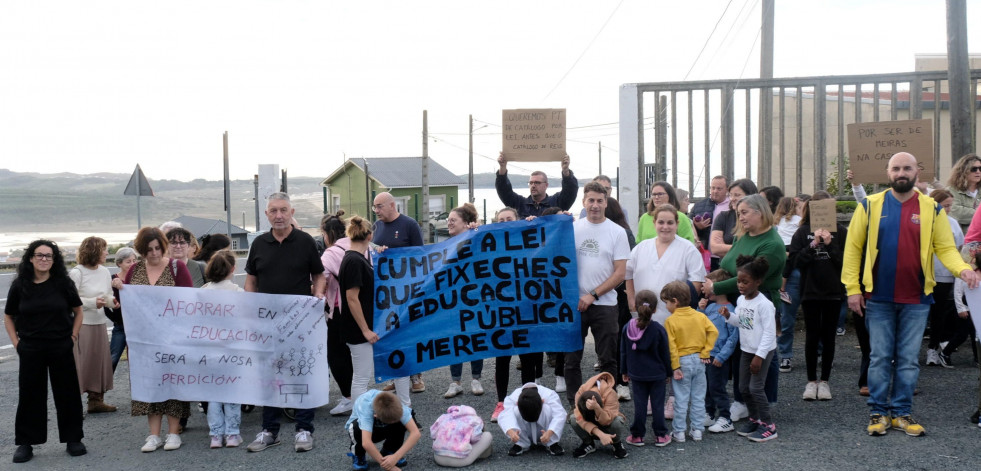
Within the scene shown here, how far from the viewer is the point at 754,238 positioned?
22.1 ft

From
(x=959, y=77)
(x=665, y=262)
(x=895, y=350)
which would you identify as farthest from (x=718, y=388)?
(x=959, y=77)

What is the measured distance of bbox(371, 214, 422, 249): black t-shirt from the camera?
8.05 meters

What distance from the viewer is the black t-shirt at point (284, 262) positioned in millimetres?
6648

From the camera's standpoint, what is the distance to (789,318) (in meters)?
8.59

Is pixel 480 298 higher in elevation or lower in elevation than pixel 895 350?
higher

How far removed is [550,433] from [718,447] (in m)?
1.25

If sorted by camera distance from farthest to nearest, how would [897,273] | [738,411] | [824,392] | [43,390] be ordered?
[824,392] → [738,411] → [43,390] → [897,273]

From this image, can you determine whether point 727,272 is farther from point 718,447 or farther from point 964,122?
point 964,122

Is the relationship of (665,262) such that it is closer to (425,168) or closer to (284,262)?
(284,262)

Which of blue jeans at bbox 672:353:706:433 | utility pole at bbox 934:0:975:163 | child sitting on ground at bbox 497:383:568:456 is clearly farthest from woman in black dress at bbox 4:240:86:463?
utility pole at bbox 934:0:975:163

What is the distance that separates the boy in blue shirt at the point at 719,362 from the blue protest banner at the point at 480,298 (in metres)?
1.08

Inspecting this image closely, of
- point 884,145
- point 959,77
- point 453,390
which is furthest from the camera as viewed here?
point 959,77

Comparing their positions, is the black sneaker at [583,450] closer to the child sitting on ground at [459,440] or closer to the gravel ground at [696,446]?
the gravel ground at [696,446]

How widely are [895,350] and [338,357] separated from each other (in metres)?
4.63
